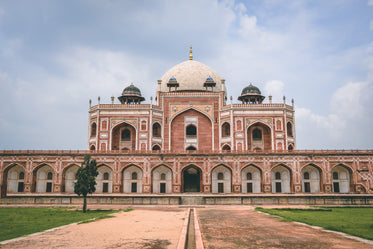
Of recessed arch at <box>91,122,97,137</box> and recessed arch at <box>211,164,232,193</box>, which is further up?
recessed arch at <box>91,122,97,137</box>

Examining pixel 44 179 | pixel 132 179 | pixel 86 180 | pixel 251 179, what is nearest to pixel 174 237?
pixel 86 180

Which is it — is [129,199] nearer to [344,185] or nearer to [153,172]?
[153,172]

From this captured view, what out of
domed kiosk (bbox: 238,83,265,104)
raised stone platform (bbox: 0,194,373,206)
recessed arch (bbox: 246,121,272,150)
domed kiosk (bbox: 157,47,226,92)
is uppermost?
domed kiosk (bbox: 157,47,226,92)

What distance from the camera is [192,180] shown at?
34.3 meters

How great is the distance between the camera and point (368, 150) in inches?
1251

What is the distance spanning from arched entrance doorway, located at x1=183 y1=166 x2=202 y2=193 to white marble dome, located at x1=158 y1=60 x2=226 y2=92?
13563mm

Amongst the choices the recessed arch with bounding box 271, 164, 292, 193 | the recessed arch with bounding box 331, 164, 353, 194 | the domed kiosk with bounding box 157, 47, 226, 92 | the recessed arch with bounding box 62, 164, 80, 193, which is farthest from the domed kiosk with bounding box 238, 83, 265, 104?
the recessed arch with bounding box 62, 164, 80, 193

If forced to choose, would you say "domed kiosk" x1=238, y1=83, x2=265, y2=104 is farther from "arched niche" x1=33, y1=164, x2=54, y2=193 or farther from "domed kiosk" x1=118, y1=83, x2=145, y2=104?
"arched niche" x1=33, y1=164, x2=54, y2=193

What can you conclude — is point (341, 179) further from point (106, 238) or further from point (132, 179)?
point (106, 238)

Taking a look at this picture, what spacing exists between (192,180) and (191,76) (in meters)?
16.5

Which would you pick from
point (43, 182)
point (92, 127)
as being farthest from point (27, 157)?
point (92, 127)

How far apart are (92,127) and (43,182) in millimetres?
9483

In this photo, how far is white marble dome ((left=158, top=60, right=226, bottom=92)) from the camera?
4366 centimetres

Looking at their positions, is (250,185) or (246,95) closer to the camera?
(250,185)
